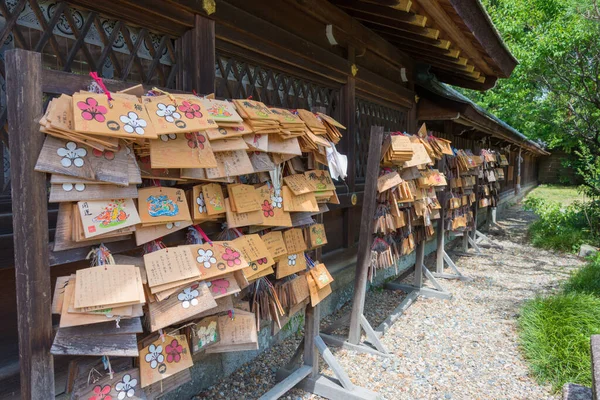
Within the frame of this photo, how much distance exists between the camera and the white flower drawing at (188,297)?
1620mm

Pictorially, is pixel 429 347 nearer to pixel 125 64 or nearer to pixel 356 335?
pixel 356 335

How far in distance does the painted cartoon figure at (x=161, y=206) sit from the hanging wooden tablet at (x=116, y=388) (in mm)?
644

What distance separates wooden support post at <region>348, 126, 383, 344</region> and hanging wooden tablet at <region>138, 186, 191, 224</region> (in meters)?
1.87

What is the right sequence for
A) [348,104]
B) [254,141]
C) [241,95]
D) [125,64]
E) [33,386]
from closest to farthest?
[33,386]
[254,141]
[125,64]
[241,95]
[348,104]

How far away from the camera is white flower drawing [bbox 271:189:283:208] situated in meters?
2.19

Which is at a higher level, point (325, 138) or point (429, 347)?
point (325, 138)

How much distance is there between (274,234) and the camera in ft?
7.41

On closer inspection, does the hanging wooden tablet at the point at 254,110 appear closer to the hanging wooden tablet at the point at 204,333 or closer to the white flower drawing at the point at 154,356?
the hanging wooden tablet at the point at 204,333

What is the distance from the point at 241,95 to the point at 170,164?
165 cm

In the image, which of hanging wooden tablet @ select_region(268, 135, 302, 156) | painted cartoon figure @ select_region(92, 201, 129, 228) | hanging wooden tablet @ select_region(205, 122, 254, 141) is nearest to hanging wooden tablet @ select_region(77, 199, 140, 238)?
painted cartoon figure @ select_region(92, 201, 129, 228)

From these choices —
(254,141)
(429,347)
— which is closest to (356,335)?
(429,347)

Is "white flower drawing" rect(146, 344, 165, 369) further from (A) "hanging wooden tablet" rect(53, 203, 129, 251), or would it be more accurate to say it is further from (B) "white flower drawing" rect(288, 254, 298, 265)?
(B) "white flower drawing" rect(288, 254, 298, 265)

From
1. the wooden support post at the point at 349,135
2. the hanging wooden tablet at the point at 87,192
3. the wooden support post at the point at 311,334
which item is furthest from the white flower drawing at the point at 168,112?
the wooden support post at the point at 349,135

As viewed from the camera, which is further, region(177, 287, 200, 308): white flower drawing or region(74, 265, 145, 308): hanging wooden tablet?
region(177, 287, 200, 308): white flower drawing
